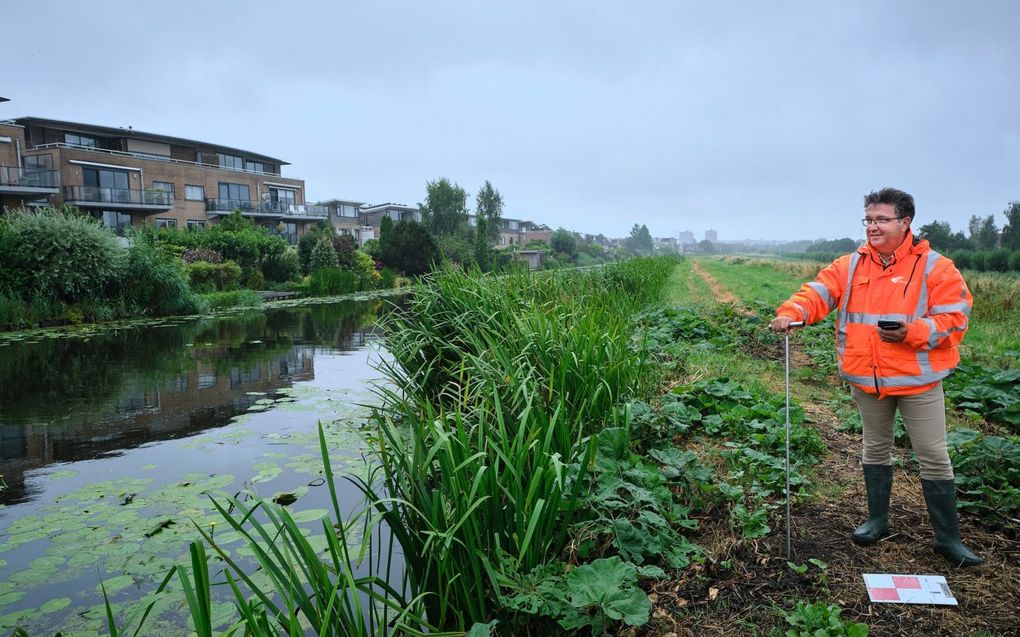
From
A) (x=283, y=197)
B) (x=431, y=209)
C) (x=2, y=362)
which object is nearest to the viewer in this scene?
(x=2, y=362)

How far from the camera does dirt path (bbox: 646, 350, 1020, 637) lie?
104 inches

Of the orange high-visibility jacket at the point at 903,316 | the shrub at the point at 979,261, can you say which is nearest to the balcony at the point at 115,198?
the orange high-visibility jacket at the point at 903,316

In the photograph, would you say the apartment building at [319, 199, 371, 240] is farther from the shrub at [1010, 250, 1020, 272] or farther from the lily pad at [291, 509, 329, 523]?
the lily pad at [291, 509, 329, 523]

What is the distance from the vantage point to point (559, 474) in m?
2.85

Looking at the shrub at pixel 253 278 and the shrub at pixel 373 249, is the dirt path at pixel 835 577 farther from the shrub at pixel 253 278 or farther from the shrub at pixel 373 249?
the shrub at pixel 373 249

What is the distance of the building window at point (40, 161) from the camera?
120ft

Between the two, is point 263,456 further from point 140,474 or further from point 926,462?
point 926,462

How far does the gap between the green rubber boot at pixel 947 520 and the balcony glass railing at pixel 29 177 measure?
40.0 metres

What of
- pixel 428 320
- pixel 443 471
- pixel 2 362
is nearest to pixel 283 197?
pixel 2 362

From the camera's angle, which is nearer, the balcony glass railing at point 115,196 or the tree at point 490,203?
the balcony glass railing at point 115,196

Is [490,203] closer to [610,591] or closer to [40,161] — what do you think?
[40,161]

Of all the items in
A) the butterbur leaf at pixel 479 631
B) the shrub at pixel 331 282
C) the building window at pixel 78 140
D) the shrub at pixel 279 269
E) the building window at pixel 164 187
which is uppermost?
the building window at pixel 78 140

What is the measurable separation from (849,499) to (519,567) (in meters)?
2.16

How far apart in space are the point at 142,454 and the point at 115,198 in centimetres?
3821
